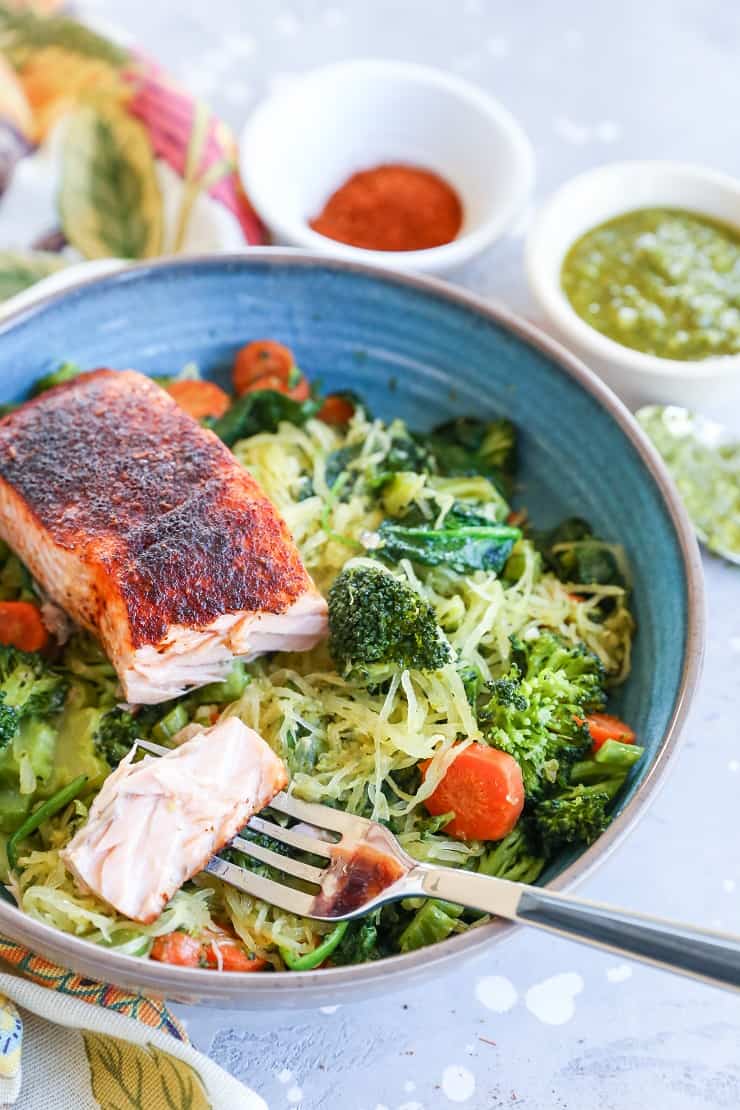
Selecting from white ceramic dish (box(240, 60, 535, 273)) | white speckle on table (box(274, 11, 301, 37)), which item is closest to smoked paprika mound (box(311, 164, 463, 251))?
white ceramic dish (box(240, 60, 535, 273))

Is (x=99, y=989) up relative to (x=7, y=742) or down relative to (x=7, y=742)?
down

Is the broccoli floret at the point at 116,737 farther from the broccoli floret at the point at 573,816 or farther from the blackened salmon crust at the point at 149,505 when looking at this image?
the broccoli floret at the point at 573,816

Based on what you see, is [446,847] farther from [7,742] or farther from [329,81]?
[329,81]

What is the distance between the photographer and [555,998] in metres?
3.54

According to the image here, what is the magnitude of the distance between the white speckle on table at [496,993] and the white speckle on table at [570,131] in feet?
15.4

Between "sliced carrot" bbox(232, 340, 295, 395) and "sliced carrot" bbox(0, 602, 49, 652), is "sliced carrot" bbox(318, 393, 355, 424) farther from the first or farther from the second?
"sliced carrot" bbox(0, 602, 49, 652)

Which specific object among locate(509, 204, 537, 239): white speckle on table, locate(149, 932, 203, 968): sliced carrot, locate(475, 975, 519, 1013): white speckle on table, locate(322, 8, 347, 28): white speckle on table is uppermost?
locate(322, 8, 347, 28): white speckle on table

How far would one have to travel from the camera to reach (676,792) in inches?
159

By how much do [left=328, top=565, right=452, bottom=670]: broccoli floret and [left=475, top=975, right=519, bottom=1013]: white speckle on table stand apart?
1.05 metres

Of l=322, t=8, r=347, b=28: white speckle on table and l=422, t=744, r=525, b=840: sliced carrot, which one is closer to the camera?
l=422, t=744, r=525, b=840: sliced carrot

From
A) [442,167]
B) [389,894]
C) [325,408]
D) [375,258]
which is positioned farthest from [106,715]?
[442,167]

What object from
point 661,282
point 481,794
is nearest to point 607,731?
point 481,794

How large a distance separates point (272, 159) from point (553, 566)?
8.66 feet

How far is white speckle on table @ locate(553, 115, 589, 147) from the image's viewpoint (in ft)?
20.6
